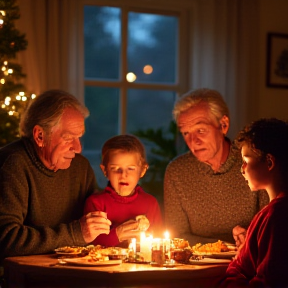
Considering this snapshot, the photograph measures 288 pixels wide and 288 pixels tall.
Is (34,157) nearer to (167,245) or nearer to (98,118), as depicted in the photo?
(167,245)

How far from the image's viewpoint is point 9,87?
401 centimetres

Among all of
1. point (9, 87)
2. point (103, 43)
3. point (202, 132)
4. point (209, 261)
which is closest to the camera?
point (209, 261)

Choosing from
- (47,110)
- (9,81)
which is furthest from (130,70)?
(47,110)

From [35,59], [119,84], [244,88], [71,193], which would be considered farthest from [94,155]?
[71,193]

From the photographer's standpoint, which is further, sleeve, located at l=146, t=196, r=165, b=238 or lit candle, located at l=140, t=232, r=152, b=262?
sleeve, located at l=146, t=196, r=165, b=238

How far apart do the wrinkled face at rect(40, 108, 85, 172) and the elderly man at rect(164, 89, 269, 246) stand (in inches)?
24.0

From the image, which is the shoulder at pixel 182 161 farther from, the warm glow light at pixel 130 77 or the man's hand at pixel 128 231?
the warm glow light at pixel 130 77

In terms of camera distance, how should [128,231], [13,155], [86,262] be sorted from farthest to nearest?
1. [13,155]
2. [128,231]
3. [86,262]

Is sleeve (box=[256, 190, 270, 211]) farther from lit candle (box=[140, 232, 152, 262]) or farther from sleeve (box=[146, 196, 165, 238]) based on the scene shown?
lit candle (box=[140, 232, 152, 262])

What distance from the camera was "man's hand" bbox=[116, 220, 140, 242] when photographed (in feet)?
9.16

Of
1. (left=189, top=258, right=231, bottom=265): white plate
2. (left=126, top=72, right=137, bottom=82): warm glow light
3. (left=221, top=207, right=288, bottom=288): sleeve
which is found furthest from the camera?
(left=126, top=72, right=137, bottom=82): warm glow light

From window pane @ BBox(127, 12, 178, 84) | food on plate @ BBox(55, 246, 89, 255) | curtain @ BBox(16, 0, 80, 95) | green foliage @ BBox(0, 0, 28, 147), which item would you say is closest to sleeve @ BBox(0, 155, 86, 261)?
food on plate @ BBox(55, 246, 89, 255)

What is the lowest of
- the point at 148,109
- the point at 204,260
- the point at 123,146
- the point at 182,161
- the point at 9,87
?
the point at 204,260

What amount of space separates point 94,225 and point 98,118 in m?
2.62
